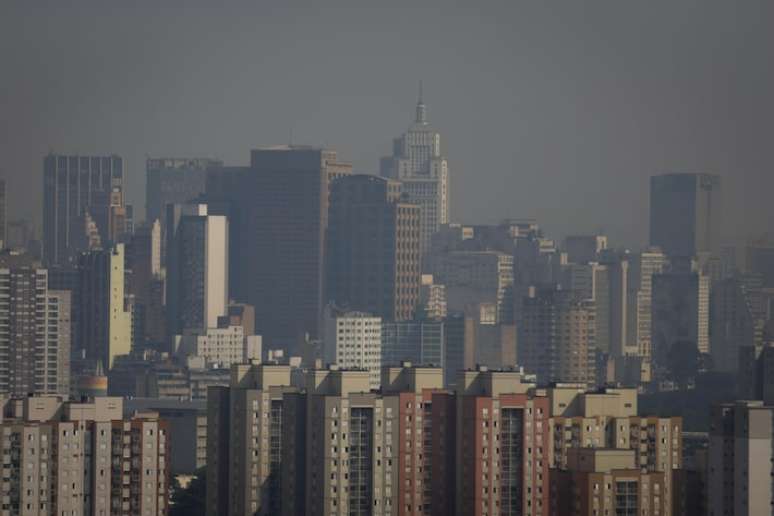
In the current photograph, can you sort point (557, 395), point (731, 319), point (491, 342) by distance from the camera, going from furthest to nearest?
point (491, 342), point (731, 319), point (557, 395)

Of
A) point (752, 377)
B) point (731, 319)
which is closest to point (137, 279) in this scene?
point (731, 319)

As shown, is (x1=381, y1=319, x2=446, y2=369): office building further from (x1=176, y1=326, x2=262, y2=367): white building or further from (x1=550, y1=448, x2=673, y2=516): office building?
(x1=550, y1=448, x2=673, y2=516): office building

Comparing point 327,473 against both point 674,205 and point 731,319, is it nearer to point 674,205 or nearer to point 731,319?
point 731,319

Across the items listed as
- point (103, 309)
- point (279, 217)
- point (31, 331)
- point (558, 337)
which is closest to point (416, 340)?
point (558, 337)

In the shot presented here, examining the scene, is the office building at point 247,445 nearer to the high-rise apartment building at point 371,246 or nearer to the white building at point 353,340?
the white building at point 353,340

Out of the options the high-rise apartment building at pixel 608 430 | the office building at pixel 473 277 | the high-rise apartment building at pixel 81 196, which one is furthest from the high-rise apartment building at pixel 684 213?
the high-rise apartment building at pixel 608 430

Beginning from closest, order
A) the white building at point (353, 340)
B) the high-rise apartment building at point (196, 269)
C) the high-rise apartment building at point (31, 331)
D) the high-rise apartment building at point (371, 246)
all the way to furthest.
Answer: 1. the high-rise apartment building at point (31, 331)
2. the white building at point (353, 340)
3. the high-rise apartment building at point (196, 269)
4. the high-rise apartment building at point (371, 246)

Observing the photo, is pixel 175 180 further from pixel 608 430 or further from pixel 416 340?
pixel 608 430
